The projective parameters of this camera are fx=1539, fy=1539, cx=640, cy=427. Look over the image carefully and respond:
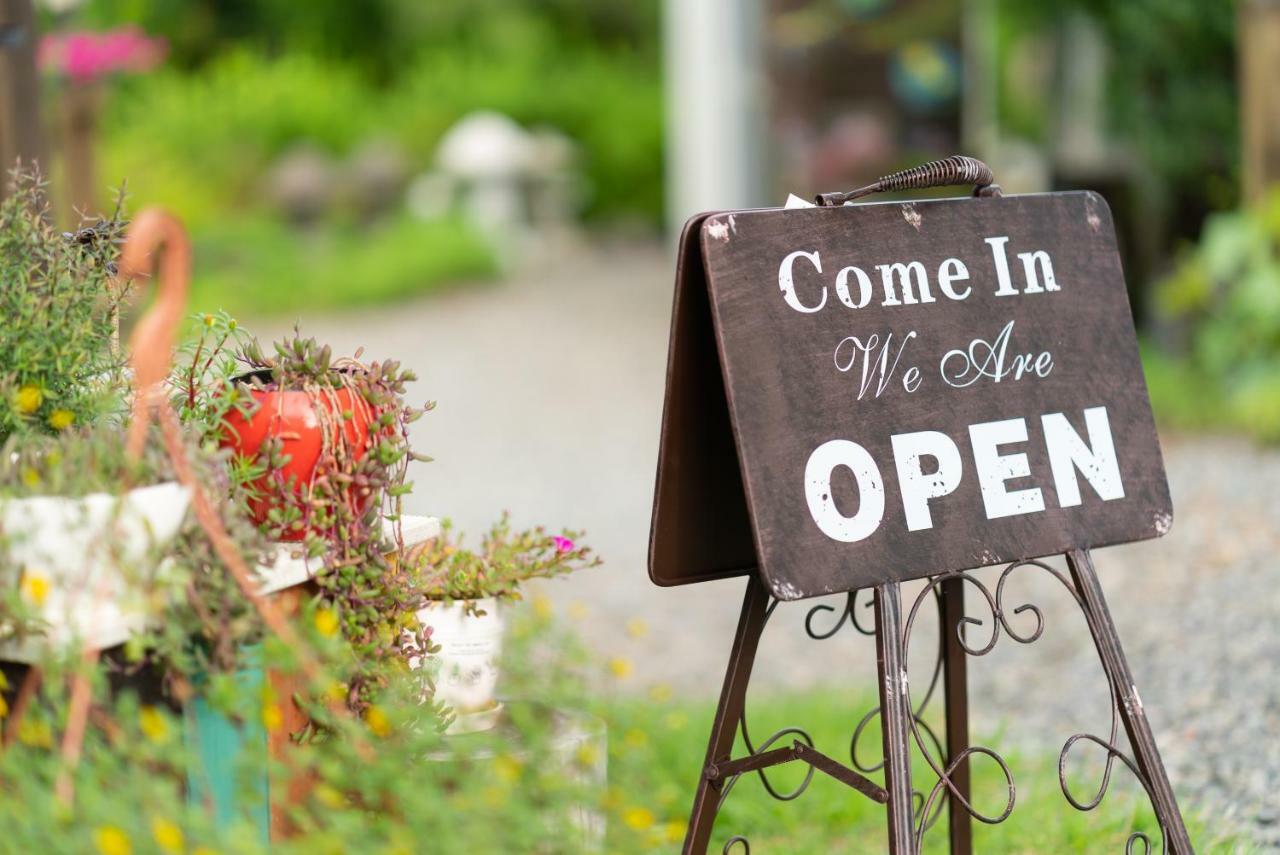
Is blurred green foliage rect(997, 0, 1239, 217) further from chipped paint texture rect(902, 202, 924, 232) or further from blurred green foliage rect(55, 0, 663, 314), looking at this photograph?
chipped paint texture rect(902, 202, 924, 232)

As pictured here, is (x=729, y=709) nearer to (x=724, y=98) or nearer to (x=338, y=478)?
(x=338, y=478)

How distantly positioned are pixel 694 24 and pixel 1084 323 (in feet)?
28.1

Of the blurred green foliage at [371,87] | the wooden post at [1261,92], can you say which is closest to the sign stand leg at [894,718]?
the wooden post at [1261,92]

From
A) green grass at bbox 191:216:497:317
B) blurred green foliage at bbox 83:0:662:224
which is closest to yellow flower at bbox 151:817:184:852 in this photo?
green grass at bbox 191:216:497:317

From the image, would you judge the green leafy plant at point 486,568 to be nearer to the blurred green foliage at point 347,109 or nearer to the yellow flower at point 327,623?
the yellow flower at point 327,623

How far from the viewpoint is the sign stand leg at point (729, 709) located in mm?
2131

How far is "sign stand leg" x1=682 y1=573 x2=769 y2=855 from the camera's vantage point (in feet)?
6.99

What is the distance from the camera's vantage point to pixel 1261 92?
5.94 meters

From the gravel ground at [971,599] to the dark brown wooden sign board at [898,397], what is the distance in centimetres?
54

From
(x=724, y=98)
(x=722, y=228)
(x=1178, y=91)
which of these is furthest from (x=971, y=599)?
(x=724, y=98)

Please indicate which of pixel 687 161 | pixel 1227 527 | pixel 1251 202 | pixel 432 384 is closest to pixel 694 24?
pixel 687 161

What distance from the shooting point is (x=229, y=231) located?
11.6 meters

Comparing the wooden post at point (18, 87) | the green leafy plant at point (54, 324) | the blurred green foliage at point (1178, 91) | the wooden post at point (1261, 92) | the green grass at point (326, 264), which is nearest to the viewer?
the green leafy plant at point (54, 324)

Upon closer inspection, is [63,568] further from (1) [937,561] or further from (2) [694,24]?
(2) [694,24]
